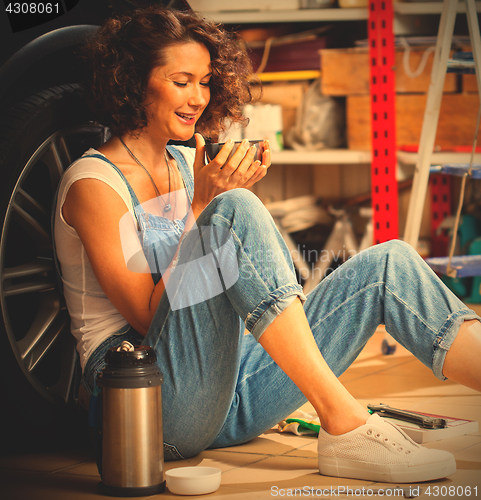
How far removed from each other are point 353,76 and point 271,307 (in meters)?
1.72

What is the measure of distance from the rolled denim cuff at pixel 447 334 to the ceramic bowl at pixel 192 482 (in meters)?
0.39

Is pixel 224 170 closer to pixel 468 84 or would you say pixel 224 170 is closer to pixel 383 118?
pixel 383 118

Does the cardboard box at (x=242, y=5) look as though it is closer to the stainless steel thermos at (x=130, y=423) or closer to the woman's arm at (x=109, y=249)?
the woman's arm at (x=109, y=249)

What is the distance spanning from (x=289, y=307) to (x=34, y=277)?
54cm

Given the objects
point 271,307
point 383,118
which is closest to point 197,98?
point 271,307

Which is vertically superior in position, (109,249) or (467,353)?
(109,249)

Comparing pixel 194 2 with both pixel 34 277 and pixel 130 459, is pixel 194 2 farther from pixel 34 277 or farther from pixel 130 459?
pixel 130 459

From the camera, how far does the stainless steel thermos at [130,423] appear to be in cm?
98

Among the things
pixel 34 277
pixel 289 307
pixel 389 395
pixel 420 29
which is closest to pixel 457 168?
pixel 389 395

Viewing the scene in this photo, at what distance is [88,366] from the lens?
1.14m

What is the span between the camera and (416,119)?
249 centimetres

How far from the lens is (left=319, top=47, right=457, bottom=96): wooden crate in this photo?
2484mm

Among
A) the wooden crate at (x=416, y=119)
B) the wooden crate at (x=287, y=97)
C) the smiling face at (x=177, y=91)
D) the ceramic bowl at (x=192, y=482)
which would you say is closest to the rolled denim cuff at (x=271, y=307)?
the ceramic bowl at (x=192, y=482)

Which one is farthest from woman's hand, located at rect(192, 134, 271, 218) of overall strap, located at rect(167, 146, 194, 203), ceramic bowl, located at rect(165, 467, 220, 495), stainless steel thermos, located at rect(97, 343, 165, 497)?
ceramic bowl, located at rect(165, 467, 220, 495)
